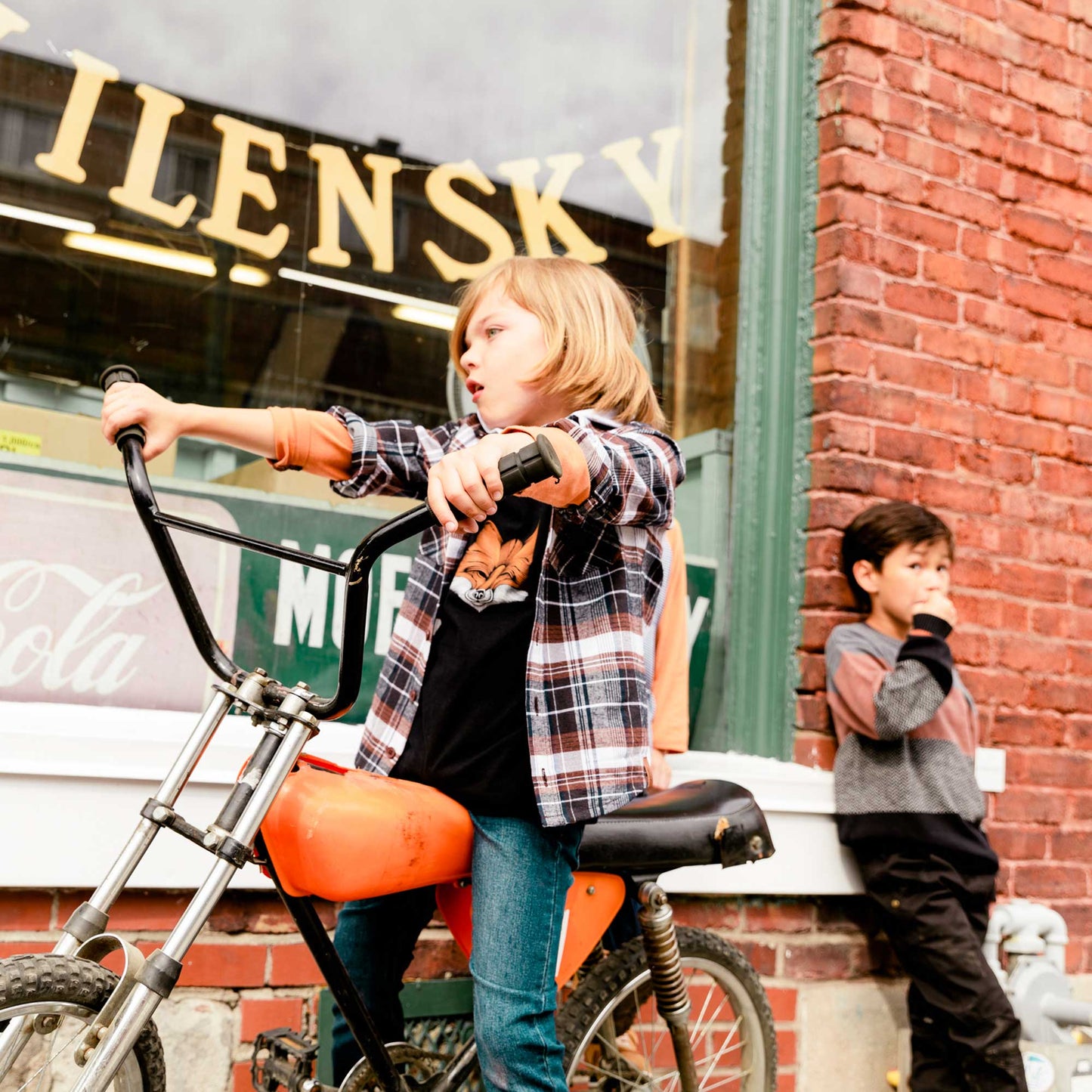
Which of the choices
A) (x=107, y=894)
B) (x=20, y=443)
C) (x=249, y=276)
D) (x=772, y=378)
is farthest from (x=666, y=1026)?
(x=249, y=276)

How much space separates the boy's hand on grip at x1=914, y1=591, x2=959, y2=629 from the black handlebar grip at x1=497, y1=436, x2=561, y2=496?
181cm

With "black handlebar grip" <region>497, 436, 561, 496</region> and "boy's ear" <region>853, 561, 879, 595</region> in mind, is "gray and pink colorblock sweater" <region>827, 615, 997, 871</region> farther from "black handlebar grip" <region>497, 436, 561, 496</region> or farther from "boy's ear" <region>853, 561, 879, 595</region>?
"black handlebar grip" <region>497, 436, 561, 496</region>

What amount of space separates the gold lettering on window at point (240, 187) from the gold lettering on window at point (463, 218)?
0.42 metres

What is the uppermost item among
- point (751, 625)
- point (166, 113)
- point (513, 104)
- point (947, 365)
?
point (513, 104)

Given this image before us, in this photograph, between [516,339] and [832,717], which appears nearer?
[516,339]

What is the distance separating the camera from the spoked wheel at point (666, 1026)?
7.48ft

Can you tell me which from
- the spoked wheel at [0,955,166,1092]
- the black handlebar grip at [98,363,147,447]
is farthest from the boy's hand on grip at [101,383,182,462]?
the spoked wheel at [0,955,166,1092]

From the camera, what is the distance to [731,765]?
3273 mm

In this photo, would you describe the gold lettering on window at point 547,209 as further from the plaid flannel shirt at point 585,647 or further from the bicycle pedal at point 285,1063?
the bicycle pedal at point 285,1063

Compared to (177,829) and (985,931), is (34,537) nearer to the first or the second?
(177,829)

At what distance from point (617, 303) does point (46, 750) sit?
1.45m

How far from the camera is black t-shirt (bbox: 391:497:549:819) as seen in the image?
1.97 m

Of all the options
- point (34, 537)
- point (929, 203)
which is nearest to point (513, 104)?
point (929, 203)

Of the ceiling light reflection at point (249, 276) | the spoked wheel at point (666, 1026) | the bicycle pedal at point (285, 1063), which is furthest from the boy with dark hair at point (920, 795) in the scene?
the ceiling light reflection at point (249, 276)
